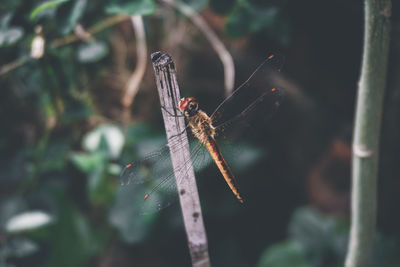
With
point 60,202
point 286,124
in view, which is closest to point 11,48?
point 60,202

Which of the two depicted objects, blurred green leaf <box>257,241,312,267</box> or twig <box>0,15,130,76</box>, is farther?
blurred green leaf <box>257,241,312,267</box>

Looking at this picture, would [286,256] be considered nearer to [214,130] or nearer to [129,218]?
[129,218]

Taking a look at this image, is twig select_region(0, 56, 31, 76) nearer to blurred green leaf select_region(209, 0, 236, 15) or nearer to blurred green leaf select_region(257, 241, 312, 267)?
blurred green leaf select_region(209, 0, 236, 15)

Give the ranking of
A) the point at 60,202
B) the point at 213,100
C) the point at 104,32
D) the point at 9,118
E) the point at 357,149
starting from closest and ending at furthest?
the point at 357,149 → the point at 104,32 → the point at 9,118 → the point at 60,202 → the point at 213,100

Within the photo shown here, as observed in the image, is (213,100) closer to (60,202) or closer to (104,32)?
(104,32)

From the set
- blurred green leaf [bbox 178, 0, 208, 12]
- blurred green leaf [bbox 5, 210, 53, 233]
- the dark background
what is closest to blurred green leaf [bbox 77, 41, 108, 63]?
the dark background

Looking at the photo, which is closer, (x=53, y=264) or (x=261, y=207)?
(x=53, y=264)
